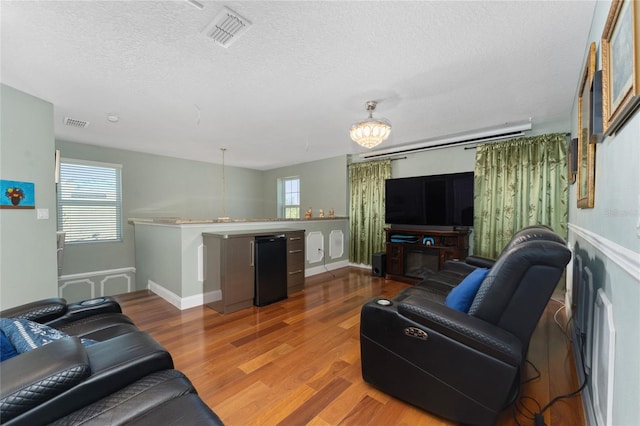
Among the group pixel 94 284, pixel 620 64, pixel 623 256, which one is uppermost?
pixel 620 64

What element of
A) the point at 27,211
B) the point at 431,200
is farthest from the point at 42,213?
the point at 431,200

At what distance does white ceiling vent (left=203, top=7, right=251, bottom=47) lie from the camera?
1.58m

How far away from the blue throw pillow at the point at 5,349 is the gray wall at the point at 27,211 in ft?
7.82

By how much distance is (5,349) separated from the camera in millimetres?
912

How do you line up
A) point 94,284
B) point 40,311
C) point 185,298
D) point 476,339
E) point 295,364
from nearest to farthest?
point 476,339
point 40,311
point 295,364
point 185,298
point 94,284

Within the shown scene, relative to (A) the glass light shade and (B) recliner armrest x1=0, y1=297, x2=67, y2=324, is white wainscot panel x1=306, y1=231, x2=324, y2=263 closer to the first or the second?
(A) the glass light shade

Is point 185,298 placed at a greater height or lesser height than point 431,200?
lesser

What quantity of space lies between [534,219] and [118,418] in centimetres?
430

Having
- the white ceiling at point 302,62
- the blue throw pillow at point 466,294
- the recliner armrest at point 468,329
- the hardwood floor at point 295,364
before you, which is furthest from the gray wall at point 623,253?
the hardwood floor at point 295,364

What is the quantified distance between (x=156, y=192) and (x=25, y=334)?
493 centimetres

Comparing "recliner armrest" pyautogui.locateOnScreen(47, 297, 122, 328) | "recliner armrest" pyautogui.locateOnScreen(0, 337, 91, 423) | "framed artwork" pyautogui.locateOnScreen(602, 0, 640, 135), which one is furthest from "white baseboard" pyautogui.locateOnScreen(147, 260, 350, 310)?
"framed artwork" pyautogui.locateOnScreen(602, 0, 640, 135)

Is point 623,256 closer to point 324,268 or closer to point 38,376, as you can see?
point 38,376

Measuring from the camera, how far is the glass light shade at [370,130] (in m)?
2.60

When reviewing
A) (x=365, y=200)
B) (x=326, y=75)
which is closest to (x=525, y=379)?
(x=326, y=75)
